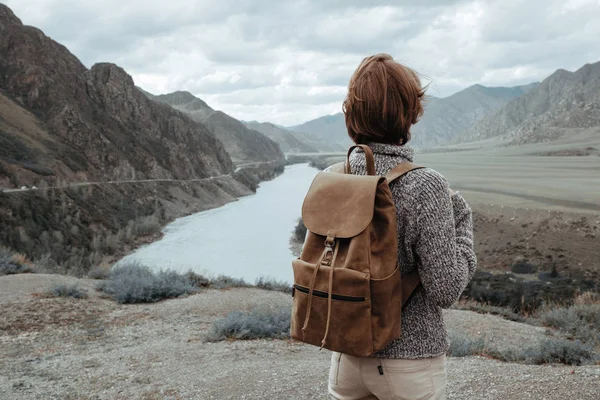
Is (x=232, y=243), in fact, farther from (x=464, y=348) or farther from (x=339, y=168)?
(x=339, y=168)

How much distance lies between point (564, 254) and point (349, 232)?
93.4 feet

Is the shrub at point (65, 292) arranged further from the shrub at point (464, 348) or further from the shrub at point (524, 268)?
the shrub at point (524, 268)

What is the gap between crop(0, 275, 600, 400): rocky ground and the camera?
5.27m

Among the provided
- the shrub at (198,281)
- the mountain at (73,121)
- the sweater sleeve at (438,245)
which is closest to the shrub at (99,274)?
the shrub at (198,281)

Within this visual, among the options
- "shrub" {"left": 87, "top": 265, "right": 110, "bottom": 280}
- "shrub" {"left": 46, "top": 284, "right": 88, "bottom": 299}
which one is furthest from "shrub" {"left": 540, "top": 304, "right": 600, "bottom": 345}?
"shrub" {"left": 87, "top": 265, "right": 110, "bottom": 280}

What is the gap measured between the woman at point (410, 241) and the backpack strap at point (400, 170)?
0.06 ft

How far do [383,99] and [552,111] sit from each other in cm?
16404

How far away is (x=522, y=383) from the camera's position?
5000mm

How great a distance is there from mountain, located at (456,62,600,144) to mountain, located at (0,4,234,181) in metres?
87.2

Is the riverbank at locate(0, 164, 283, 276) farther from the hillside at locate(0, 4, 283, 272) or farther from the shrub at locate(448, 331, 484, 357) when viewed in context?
the shrub at locate(448, 331, 484, 357)

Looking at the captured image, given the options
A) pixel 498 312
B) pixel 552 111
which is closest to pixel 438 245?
pixel 498 312

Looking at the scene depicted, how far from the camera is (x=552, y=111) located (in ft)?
488

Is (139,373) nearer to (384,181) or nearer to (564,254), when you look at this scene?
(384,181)

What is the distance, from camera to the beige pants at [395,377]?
187cm
